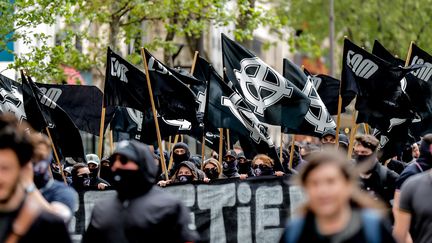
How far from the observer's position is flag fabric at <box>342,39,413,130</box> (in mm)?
15195

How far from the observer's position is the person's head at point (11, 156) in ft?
21.2

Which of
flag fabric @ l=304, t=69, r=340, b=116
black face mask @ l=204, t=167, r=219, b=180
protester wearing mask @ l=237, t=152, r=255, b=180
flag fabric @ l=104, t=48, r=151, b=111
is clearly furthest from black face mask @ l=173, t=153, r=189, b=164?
flag fabric @ l=304, t=69, r=340, b=116

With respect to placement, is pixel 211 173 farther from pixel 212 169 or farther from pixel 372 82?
pixel 372 82

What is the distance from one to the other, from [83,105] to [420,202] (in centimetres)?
1010

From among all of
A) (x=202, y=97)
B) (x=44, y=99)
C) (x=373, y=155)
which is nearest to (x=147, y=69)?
(x=44, y=99)

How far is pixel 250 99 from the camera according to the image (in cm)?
1580

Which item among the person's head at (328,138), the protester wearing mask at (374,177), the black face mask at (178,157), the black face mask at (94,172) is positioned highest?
the protester wearing mask at (374,177)

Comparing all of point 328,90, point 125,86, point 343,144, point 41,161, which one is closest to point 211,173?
point 125,86

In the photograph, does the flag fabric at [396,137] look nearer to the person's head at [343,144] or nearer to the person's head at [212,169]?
the person's head at [343,144]

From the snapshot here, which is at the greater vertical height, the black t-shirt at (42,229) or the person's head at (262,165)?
the black t-shirt at (42,229)

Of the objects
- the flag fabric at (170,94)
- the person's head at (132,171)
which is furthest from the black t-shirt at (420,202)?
the flag fabric at (170,94)

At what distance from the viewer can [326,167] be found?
597 cm

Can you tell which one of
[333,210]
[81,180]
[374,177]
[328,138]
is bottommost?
[81,180]

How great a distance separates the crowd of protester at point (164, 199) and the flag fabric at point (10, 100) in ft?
21.1
